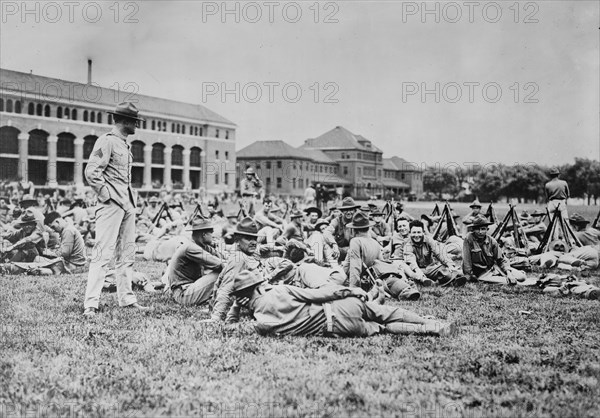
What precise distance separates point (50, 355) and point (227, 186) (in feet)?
224

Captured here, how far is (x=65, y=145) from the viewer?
183 ft

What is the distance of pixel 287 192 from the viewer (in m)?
83.6

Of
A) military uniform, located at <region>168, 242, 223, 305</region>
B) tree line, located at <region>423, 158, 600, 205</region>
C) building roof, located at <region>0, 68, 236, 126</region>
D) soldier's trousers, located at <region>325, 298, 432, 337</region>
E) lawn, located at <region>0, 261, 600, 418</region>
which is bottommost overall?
lawn, located at <region>0, 261, 600, 418</region>

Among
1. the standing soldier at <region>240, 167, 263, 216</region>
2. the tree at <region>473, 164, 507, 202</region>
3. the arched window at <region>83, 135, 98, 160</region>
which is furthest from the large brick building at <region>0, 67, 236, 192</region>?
the standing soldier at <region>240, 167, 263, 216</region>

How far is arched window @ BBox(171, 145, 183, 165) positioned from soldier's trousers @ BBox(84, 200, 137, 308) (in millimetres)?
62241

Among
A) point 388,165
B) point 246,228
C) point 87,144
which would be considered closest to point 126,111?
point 246,228

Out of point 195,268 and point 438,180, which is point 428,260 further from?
point 438,180

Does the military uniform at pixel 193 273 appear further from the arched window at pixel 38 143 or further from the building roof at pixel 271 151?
the building roof at pixel 271 151

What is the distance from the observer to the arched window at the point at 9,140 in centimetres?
4984

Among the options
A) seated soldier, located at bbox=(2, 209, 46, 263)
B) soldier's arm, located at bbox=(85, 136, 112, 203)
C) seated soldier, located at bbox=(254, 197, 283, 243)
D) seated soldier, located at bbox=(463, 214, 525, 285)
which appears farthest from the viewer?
seated soldier, located at bbox=(254, 197, 283, 243)

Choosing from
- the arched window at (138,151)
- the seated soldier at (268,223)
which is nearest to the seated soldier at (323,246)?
the seated soldier at (268,223)

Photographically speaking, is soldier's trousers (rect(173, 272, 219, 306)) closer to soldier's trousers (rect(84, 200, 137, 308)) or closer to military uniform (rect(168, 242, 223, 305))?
military uniform (rect(168, 242, 223, 305))

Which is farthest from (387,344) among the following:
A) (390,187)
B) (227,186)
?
(390,187)

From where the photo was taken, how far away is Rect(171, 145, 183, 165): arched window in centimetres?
6838
